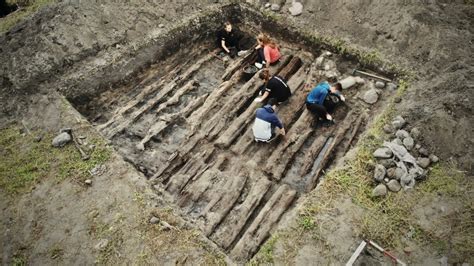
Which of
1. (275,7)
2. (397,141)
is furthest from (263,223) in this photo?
(275,7)

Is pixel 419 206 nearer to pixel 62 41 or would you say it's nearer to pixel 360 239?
pixel 360 239

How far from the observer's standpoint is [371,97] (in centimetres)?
892

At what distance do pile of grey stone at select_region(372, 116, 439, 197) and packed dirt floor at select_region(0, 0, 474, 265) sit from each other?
0.19 meters

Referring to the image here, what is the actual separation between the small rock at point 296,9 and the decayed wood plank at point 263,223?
20.4 ft

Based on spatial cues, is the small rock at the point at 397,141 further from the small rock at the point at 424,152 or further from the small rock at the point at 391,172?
the small rock at the point at 391,172

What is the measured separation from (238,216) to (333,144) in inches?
115

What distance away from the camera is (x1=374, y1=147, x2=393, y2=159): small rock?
7.24m

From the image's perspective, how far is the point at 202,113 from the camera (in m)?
9.52

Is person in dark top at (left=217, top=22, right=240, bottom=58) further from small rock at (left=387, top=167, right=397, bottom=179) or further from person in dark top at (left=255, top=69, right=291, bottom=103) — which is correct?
small rock at (left=387, top=167, right=397, bottom=179)

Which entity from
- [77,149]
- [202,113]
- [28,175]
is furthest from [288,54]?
[28,175]

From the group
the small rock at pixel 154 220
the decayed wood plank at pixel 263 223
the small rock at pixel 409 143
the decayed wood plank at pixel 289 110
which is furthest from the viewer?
the decayed wood plank at pixel 289 110

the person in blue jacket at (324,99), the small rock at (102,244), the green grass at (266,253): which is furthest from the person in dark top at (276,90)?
the small rock at (102,244)

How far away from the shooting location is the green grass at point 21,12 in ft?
34.3

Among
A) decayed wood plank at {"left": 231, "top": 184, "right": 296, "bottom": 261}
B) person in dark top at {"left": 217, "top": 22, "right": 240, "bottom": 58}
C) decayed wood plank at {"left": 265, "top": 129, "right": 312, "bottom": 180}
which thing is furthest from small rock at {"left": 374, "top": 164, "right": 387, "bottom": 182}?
person in dark top at {"left": 217, "top": 22, "right": 240, "bottom": 58}
